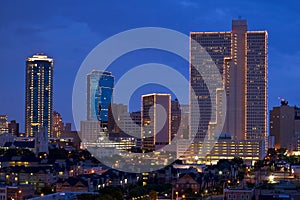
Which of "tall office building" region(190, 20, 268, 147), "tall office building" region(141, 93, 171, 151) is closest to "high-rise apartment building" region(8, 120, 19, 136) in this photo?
"tall office building" region(141, 93, 171, 151)

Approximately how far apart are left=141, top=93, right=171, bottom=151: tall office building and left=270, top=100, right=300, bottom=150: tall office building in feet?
43.9

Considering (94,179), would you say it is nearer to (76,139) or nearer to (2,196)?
(2,196)

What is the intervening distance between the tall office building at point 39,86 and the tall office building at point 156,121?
24108 mm

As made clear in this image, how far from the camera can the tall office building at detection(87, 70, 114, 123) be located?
106 meters

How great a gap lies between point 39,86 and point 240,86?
50500mm

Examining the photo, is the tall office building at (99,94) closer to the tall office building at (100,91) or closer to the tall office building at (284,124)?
the tall office building at (100,91)

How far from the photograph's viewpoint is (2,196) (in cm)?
2380

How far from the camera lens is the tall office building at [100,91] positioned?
106 metres

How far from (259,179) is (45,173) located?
10.8 metres

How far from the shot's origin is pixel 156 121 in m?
80.8

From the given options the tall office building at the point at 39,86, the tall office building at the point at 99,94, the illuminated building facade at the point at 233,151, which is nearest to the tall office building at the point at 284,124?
the illuminated building facade at the point at 233,151

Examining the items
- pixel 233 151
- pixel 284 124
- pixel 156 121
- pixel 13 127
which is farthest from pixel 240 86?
pixel 13 127

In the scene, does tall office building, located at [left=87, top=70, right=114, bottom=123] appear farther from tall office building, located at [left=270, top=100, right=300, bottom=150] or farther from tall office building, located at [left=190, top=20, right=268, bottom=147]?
tall office building, located at [left=190, top=20, right=268, bottom=147]

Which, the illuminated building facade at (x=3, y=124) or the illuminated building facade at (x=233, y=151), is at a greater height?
the illuminated building facade at (x=3, y=124)
